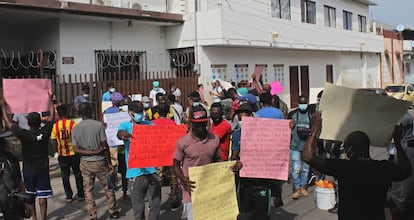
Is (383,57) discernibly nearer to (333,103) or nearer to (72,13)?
(72,13)

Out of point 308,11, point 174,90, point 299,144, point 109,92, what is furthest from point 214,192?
point 308,11

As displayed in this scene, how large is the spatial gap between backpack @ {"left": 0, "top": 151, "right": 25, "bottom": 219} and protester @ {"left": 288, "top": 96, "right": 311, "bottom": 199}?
4181 millimetres

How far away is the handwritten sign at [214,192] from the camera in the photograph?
414 cm

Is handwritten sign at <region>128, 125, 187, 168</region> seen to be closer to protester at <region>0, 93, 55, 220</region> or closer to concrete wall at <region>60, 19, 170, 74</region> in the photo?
protester at <region>0, 93, 55, 220</region>

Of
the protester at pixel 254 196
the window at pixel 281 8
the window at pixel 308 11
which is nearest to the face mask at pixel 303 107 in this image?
the protester at pixel 254 196

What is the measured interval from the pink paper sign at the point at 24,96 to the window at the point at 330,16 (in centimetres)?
2278

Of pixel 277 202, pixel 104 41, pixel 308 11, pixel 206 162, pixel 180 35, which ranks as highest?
pixel 308 11

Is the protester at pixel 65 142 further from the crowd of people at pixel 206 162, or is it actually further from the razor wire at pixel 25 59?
the razor wire at pixel 25 59

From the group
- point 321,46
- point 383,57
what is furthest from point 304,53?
point 383,57

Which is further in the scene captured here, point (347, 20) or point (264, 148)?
point (347, 20)

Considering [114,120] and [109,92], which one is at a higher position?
[109,92]

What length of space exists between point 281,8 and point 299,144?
16.1 meters

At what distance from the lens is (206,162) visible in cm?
438

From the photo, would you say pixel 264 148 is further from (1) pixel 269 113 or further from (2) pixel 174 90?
(2) pixel 174 90
